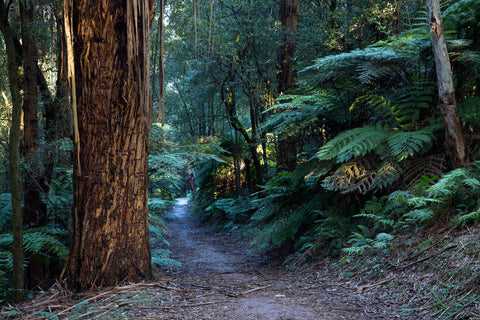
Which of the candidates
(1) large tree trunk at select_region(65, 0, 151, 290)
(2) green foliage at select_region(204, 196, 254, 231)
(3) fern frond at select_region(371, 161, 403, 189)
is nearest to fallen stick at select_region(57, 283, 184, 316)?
(1) large tree trunk at select_region(65, 0, 151, 290)

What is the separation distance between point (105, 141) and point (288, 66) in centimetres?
674

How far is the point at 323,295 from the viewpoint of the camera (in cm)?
359

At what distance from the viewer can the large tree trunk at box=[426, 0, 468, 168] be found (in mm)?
4281

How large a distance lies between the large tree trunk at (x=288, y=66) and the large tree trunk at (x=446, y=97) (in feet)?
14.0

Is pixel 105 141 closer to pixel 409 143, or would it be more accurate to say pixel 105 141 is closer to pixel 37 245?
pixel 37 245

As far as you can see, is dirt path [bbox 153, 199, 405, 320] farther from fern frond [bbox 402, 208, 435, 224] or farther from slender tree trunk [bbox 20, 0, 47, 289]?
slender tree trunk [bbox 20, 0, 47, 289]

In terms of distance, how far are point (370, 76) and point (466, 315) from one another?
345 centimetres

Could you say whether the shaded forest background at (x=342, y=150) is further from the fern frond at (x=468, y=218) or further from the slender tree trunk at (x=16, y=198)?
the slender tree trunk at (x=16, y=198)

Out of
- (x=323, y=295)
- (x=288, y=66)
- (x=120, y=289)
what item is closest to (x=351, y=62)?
(x=323, y=295)

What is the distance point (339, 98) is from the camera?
595 cm

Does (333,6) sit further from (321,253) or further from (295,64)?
(321,253)

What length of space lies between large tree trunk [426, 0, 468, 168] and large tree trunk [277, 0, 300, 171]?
4.27 meters

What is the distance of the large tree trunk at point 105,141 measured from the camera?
3160 millimetres

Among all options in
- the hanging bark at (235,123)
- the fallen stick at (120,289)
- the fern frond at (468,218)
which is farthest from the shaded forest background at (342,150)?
the hanging bark at (235,123)
